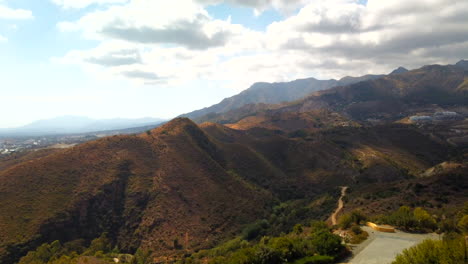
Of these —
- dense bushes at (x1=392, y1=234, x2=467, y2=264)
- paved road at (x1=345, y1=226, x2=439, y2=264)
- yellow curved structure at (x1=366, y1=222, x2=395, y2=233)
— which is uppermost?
dense bushes at (x1=392, y1=234, x2=467, y2=264)

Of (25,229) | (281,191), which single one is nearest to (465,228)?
(281,191)

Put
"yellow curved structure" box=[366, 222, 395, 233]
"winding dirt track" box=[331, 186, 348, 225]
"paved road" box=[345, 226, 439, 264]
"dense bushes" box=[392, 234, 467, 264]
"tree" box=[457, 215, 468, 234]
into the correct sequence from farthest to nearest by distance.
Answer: "winding dirt track" box=[331, 186, 348, 225] → "yellow curved structure" box=[366, 222, 395, 233] → "tree" box=[457, 215, 468, 234] → "paved road" box=[345, 226, 439, 264] → "dense bushes" box=[392, 234, 467, 264]

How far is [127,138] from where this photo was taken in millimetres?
103438

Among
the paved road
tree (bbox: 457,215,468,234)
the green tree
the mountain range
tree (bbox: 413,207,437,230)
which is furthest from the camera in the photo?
the mountain range

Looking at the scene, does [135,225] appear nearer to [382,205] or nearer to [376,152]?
[382,205]

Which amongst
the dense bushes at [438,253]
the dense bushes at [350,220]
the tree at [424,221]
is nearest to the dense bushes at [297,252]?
the dense bushes at [350,220]

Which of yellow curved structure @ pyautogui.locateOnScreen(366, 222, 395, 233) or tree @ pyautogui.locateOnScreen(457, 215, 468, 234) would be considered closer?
tree @ pyautogui.locateOnScreen(457, 215, 468, 234)

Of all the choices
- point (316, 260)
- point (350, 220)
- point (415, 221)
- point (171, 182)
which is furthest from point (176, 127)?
point (316, 260)

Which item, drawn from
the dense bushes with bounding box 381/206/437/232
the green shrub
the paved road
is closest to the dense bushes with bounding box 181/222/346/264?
the green shrub

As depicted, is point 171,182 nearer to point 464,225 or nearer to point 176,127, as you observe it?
point 176,127

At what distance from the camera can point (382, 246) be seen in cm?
3547

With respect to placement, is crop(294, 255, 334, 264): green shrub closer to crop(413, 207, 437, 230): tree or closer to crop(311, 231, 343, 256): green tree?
crop(311, 231, 343, 256): green tree

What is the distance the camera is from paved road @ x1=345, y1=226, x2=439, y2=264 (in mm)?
32000

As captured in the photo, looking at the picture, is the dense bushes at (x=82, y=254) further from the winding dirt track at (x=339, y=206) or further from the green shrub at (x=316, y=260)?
the winding dirt track at (x=339, y=206)
